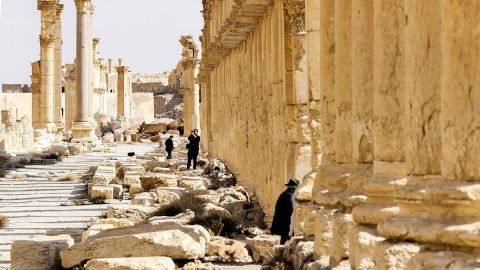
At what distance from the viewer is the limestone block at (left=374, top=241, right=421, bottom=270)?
212 inches

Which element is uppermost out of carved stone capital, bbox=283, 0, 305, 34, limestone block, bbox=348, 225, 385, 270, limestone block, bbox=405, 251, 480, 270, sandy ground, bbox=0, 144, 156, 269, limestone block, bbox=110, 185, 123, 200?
carved stone capital, bbox=283, 0, 305, 34

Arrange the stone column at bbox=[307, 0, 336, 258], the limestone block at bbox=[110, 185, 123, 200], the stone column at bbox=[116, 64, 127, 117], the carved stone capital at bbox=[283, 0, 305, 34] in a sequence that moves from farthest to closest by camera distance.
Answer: the stone column at bbox=[116, 64, 127, 117] < the limestone block at bbox=[110, 185, 123, 200] < the carved stone capital at bbox=[283, 0, 305, 34] < the stone column at bbox=[307, 0, 336, 258]

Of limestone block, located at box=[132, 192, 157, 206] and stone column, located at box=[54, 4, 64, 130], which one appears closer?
limestone block, located at box=[132, 192, 157, 206]

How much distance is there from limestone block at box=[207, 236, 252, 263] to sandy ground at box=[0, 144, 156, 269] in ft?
9.22

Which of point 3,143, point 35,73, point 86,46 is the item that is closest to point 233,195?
point 3,143

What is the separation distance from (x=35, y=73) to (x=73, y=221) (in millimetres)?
39036

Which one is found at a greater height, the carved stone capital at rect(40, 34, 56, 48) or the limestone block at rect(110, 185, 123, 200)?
the carved stone capital at rect(40, 34, 56, 48)

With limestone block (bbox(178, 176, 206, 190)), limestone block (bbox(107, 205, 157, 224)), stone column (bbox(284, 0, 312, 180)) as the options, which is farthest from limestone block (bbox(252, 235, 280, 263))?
limestone block (bbox(178, 176, 206, 190))

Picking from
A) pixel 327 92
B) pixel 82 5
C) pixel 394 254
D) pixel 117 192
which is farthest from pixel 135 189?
pixel 82 5

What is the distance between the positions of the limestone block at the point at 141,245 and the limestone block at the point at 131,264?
400 millimetres

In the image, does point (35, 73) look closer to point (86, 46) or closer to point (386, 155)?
point (86, 46)

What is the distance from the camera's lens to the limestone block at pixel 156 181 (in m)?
22.6

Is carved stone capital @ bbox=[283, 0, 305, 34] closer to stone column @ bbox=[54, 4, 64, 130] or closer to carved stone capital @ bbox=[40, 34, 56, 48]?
carved stone capital @ bbox=[40, 34, 56, 48]

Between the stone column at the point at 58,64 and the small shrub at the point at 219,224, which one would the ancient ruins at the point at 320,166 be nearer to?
the small shrub at the point at 219,224
